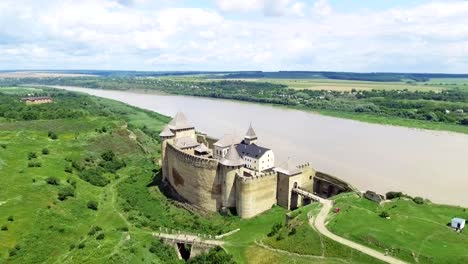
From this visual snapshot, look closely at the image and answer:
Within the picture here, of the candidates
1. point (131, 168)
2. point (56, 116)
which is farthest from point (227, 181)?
point (56, 116)

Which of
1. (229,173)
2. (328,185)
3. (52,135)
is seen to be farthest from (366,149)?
(52,135)

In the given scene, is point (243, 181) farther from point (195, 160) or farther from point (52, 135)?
point (52, 135)

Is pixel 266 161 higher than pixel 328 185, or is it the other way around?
pixel 266 161

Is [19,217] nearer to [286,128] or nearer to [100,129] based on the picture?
[100,129]

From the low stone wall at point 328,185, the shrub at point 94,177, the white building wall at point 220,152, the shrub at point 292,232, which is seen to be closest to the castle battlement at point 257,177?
the low stone wall at point 328,185

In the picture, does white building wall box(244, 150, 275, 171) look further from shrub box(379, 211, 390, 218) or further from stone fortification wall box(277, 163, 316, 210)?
shrub box(379, 211, 390, 218)

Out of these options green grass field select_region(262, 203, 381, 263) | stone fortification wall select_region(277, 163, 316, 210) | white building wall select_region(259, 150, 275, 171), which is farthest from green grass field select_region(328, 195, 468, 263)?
white building wall select_region(259, 150, 275, 171)

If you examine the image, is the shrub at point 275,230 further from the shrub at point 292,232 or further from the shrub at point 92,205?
the shrub at point 92,205
